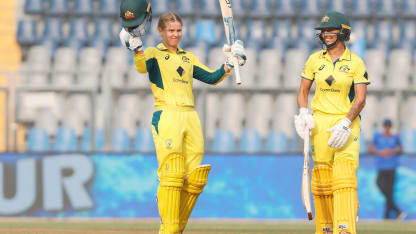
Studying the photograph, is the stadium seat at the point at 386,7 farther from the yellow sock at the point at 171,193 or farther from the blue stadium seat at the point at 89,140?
the yellow sock at the point at 171,193

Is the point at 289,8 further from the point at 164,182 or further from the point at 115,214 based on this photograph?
the point at 164,182

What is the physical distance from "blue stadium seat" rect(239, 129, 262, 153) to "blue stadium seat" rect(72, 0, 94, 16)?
658cm

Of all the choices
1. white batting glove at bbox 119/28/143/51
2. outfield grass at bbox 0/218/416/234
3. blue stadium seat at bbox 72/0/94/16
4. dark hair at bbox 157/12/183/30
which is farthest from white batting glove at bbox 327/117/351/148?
blue stadium seat at bbox 72/0/94/16

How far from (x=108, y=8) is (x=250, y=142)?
6592mm

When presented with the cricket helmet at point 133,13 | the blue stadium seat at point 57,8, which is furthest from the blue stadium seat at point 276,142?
the blue stadium seat at point 57,8

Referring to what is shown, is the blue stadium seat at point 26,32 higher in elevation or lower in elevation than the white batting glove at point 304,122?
higher

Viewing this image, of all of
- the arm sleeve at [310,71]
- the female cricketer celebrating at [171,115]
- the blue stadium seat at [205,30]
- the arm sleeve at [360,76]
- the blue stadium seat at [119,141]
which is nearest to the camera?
the female cricketer celebrating at [171,115]

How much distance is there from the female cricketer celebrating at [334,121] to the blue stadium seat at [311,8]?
429 inches

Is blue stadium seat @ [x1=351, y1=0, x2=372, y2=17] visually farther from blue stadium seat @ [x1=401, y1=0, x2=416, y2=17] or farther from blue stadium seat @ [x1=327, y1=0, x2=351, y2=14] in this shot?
blue stadium seat @ [x1=401, y1=0, x2=416, y2=17]

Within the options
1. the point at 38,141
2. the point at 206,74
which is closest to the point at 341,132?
the point at 206,74

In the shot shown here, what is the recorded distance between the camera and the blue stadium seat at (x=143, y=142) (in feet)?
46.9

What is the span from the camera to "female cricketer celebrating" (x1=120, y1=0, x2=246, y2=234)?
7.75m

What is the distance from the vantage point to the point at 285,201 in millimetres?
14164

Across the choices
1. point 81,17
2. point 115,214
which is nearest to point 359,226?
point 115,214
